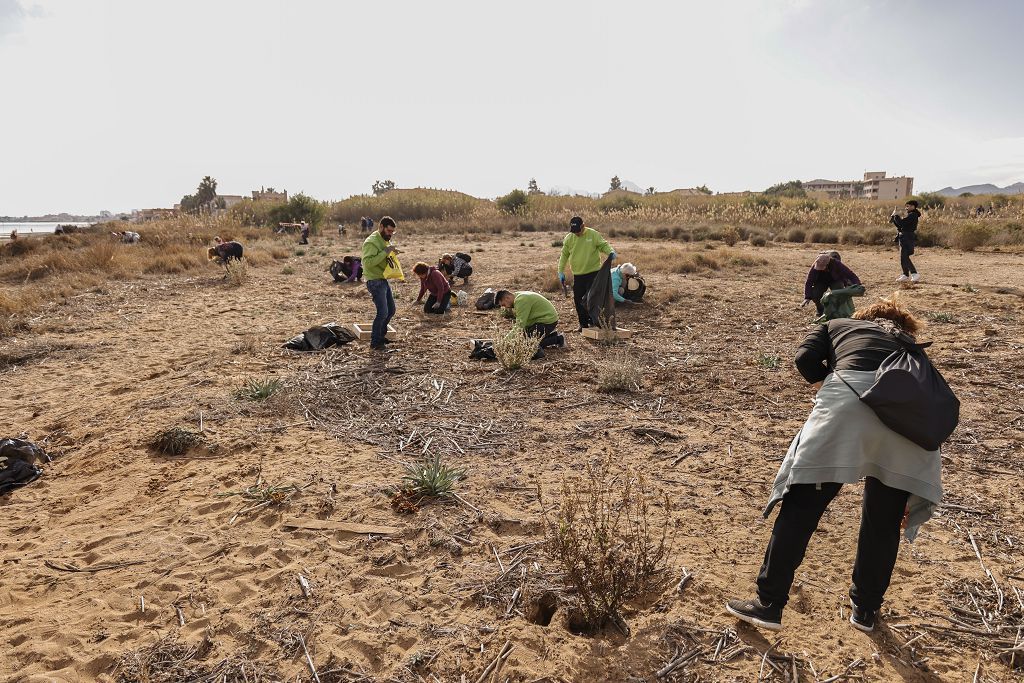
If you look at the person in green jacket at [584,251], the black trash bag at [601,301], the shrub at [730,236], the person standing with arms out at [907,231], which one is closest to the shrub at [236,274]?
the person in green jacket at [584,251]

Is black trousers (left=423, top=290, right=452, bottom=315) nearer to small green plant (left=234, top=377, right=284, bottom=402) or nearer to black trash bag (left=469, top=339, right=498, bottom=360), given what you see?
black trash bag (left=469, top=339, right=498, bottom=360)

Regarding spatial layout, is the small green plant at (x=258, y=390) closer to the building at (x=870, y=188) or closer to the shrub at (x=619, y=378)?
the shrub at (x=619, y=378)

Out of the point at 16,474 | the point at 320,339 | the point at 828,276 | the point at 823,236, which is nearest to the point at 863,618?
the point at 828,276

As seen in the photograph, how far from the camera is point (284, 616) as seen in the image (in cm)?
268

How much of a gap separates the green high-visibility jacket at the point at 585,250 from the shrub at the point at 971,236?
1539 cm

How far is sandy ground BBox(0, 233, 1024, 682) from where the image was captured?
245cm

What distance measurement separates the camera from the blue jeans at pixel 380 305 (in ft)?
23.9

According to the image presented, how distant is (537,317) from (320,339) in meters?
2.97

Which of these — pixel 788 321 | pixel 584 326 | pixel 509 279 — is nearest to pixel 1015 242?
pixel 788 321

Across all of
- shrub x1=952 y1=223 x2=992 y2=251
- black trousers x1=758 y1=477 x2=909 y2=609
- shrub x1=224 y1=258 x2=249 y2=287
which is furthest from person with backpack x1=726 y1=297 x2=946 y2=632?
shrub x1=952 y1=223 x2=992 y2=251

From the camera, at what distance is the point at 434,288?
31.8 feet

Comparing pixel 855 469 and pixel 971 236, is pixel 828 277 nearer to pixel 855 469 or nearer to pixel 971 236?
pixel 855 469

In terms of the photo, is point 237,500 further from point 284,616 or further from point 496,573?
point 496,573

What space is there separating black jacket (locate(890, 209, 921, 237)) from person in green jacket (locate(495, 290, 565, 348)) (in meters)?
7.52
